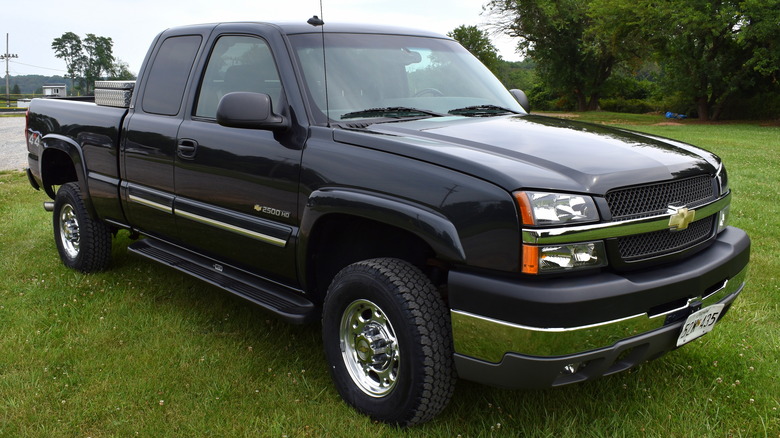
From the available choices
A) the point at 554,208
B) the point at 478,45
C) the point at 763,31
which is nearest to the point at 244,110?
the point at 554,208

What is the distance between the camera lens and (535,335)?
255cm

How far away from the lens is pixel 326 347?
3.37 m

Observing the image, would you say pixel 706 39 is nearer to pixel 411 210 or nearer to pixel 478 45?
pixel 478 45

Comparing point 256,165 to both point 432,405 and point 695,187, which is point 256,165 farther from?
point 695,187

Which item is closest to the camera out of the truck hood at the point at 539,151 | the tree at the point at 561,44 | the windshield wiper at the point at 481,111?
the truck hood at the point at 539,151

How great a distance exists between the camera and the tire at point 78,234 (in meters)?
5.34

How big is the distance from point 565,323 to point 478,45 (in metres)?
67.4

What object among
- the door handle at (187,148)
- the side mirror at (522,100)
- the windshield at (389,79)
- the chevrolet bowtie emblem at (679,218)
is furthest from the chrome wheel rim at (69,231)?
the chevrolet bowtie emblem at (679,218)

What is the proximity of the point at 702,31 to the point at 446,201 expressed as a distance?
1424 inches

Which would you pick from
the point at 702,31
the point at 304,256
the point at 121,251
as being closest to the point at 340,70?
the point at 304,256

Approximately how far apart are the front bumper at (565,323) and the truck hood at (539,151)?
1.29 ft

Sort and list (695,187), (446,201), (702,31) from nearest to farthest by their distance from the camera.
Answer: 1. (446,201)
2. (695,187)
3. (702,31)

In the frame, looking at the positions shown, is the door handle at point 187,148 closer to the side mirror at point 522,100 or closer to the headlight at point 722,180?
the side mirror at point 522,100

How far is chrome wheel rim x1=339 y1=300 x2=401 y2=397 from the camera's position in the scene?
3098mm
